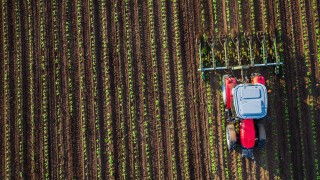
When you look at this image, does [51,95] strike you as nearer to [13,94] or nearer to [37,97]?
[37,97]

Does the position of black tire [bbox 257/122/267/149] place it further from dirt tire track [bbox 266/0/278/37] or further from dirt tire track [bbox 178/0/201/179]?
dirt tire track [bbox 266/0/278/37]

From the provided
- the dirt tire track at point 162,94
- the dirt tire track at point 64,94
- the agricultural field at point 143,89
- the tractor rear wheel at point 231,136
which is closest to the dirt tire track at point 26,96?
the agricultural field at point 143,89

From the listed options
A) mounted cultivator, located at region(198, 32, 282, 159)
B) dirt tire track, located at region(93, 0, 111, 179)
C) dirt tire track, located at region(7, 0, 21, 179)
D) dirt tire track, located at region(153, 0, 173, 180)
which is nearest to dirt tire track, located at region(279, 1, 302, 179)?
mounted cultivator, located at region(198, 32, 282, 159)

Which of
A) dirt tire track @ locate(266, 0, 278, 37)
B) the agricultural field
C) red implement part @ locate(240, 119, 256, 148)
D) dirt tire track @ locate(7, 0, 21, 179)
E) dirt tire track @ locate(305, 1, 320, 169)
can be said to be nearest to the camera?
red implement part @ locate(240, 119, 256, 148)

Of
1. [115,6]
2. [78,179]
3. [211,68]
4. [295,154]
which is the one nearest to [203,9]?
[211,68]

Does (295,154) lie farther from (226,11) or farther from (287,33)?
(226,11)

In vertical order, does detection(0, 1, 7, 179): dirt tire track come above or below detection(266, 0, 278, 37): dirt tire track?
below
